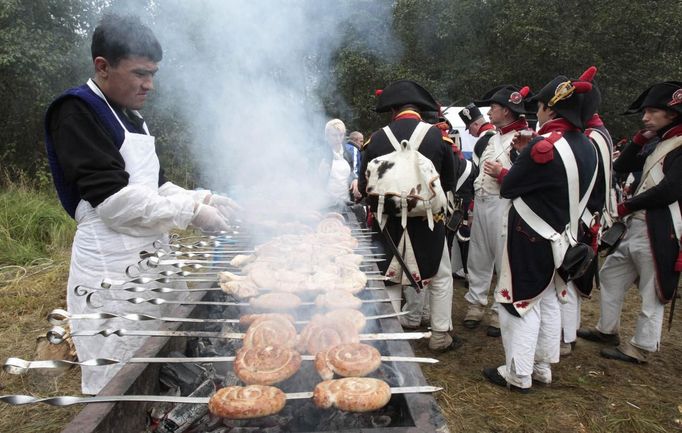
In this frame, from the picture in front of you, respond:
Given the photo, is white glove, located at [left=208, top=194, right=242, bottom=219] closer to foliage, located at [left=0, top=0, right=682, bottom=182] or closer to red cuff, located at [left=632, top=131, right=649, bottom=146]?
foliage, located at [left=0, top=0, right=682, bottom=182]

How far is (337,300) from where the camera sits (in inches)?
105

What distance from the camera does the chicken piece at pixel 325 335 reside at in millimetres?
2230

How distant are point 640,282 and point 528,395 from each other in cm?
190

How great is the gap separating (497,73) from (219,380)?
19943 millimetres

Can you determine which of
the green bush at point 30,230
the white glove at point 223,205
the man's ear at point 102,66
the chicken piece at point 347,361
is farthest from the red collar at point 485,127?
the green bush at point 30,230

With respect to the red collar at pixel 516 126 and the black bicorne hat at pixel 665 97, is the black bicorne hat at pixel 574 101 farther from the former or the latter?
the red collar at pixel 516 126

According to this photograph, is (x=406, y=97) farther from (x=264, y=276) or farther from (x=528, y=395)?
(x=528, y=395)

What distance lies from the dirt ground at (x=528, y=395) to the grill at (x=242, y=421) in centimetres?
187

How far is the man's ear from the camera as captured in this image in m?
2.54

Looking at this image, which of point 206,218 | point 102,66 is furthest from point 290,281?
point 102,66

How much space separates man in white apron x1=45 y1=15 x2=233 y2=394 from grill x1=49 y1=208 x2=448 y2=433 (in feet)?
1.91

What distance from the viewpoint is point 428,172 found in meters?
3.98

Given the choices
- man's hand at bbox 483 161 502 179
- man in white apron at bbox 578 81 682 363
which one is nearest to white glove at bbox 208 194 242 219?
man's hand at bbox 483 161 502 179

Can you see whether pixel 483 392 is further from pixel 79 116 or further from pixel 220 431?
pixel 79 116
